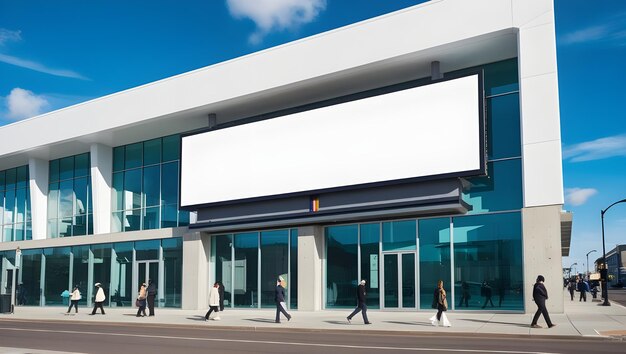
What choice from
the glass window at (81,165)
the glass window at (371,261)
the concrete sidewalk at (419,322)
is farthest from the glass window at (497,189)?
the glass window at (81,165)

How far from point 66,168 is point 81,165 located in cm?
177

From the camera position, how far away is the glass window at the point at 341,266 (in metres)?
32.1

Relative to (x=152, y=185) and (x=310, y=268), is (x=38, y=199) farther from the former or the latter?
(x=310, y=268)

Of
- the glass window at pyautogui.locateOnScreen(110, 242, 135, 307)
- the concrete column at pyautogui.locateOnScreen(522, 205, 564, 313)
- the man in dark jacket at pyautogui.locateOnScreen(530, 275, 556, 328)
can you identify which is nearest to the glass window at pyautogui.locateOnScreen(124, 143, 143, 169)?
the glass window at pyautogui.locateOnScreen(110, 242, 135, 307)

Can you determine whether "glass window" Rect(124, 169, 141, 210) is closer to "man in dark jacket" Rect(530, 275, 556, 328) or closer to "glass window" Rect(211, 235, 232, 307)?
"glass window" Rect(211, 235, 232, 307)

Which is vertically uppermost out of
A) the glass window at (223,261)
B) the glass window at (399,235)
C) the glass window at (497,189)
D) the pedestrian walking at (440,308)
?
the glass window at (497,189)

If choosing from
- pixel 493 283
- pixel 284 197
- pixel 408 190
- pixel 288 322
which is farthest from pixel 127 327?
pixel 493 283

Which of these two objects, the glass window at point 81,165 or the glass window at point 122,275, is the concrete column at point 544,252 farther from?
the glass window at point 81,165

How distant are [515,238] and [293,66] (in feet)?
43.5

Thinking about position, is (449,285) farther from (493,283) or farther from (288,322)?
(288,322)

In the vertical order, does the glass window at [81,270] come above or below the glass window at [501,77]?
below

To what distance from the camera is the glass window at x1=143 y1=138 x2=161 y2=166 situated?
41594 millimetres

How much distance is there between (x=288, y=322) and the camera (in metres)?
26.2

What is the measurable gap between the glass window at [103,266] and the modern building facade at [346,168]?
14 centimetres
